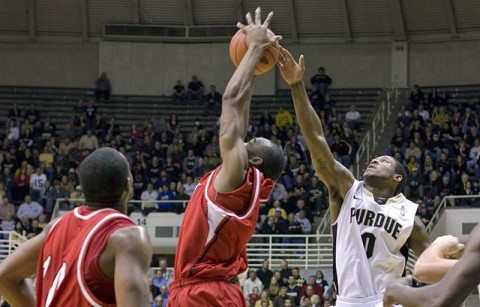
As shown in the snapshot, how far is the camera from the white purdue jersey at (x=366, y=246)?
7164 mm

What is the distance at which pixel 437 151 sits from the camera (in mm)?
24500

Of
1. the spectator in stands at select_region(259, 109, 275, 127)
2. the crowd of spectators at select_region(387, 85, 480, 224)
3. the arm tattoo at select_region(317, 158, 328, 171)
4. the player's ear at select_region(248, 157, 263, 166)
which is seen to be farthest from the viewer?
the spectator in stands at select_region(259, 109, 275, 127)

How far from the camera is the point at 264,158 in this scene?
6340 mm

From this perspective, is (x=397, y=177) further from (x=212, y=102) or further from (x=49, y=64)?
(x=49, y=64)

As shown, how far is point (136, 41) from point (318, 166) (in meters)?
24.9

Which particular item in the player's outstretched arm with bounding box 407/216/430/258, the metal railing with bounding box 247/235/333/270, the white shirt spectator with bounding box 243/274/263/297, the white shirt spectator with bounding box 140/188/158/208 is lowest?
the white shirt spectator with bounding box 243/274/263/297

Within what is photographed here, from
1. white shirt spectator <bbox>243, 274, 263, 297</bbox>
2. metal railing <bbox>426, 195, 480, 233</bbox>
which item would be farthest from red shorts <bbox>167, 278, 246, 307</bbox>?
metal railing <bbox>426, 195, 480, 233</bbox>

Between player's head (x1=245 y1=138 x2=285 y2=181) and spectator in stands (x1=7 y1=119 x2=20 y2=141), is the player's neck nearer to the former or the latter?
player's head (x1=245 y1=138 x2=285 y2=181)

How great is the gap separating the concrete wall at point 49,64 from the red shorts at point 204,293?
26.2 metres

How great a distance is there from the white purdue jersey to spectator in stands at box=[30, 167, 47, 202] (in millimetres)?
18040

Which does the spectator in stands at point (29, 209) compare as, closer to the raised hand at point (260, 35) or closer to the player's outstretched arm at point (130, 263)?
the raised hand at point (260, 35)

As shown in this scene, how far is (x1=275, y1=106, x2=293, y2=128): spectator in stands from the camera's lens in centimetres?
2809

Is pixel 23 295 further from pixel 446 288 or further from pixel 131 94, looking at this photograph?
pixel 131 94

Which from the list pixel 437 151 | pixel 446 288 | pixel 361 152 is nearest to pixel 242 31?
pixel 446 288
